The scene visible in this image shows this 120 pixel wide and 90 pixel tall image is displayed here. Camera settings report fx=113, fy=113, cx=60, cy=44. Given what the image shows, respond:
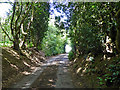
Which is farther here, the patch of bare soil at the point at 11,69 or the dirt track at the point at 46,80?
the patch of bare soil at the point at 11,69

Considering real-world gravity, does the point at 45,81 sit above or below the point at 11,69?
below

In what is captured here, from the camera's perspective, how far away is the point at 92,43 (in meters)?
9.44

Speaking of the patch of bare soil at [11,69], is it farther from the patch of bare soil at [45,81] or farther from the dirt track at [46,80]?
the patch of bare soil at [45,81]

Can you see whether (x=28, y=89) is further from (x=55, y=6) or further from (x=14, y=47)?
(x=14, y=47)

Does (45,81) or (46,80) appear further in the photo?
(46,80)

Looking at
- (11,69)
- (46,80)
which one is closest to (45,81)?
(46,80)

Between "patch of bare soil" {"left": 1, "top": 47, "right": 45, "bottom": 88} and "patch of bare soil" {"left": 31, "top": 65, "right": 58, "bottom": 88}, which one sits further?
"patch of bare soil" {"left": 1, "top": 47, "right": 45, "bottom": 88}

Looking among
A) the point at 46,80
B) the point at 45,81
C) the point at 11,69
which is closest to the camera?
the point at 45,81

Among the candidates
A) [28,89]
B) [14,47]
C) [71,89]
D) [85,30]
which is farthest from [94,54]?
[14,47]

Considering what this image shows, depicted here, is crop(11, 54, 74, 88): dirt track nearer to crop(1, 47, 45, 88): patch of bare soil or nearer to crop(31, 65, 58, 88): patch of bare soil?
crop(31, 65, 58, 88): patch of bare soil

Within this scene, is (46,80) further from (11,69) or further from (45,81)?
(11,69)

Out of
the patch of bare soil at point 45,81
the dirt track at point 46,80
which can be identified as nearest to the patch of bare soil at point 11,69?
the dirt track at point 46,80

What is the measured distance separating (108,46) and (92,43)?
1.27 metres

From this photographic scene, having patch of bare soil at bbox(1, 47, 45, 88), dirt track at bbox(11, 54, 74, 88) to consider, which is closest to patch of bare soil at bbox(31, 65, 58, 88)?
dirt track at bbox(11, 54, 74, 88)
